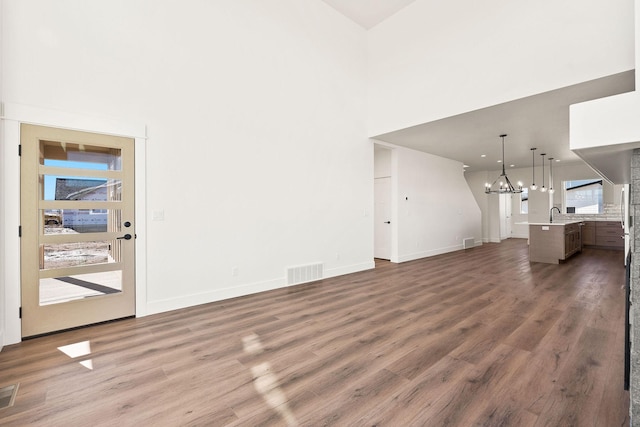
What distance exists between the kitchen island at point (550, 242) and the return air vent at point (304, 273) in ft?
17.4

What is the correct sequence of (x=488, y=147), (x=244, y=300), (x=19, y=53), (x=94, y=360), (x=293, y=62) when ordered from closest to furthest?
(x=94, y=360), (x=19, y=53), (x=244, y=300), (x=293, y=62), (x=488, y=147)

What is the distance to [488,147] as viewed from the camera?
7141 millimetres

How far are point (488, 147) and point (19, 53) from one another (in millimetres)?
8411

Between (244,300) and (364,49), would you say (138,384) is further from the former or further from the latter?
(364,49)

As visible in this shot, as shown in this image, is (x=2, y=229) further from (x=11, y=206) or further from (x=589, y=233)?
(x=589, y=233)

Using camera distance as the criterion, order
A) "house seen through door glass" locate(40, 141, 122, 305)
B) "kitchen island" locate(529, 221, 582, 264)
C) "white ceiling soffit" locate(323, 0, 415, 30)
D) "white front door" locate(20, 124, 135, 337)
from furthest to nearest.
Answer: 1. "kitchen island" locate(529, 221, 582, 264)
2. "white ceiling soffit" locate(323, 0, 415, 30)
3. "house seen through door glass" locate(40, 141, 122, 305)
4. "white front door" locate(20, 124, 135, 337)

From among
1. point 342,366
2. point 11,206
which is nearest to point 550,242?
point 342,366

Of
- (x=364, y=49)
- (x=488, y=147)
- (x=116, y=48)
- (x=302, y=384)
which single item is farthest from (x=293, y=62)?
(x=488, y=147)

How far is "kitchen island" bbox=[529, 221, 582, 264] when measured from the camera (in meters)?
6.35

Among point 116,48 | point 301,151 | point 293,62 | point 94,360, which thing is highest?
point 293,62

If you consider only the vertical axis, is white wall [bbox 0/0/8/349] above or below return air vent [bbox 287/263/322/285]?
above

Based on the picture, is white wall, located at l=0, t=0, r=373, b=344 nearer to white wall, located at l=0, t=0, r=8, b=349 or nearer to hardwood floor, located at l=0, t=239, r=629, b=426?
white wall, located at l=0, t=0, r=8, b=349

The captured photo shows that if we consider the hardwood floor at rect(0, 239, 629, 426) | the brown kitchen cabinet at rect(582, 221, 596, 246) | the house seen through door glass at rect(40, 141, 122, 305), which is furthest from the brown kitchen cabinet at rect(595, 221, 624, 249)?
the house seen through door glass at rect(40, 141, 122, 305)

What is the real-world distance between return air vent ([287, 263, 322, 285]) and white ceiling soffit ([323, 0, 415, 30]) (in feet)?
16.3
